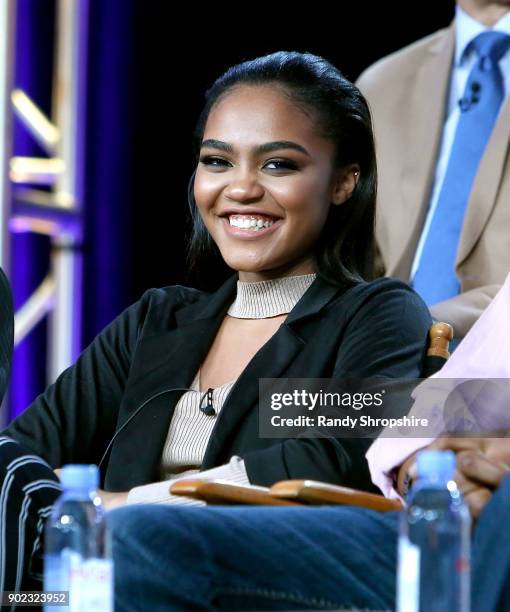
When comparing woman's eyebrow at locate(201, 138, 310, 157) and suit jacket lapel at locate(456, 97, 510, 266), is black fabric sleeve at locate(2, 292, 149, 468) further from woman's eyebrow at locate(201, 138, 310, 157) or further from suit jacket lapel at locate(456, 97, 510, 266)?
suit jacket lapel at locate(456, 97, 510, 266)

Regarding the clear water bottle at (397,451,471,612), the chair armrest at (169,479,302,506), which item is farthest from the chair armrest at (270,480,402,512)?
the clear water bottle at (397,451,471,612)

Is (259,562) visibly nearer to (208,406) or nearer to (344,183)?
(208,406)

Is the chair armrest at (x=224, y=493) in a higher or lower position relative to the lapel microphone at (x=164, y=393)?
higher

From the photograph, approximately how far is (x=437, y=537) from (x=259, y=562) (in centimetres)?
21

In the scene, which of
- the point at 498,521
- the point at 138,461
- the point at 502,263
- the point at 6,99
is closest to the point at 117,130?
the point at 6,99

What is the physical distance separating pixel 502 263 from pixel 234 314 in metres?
0.73

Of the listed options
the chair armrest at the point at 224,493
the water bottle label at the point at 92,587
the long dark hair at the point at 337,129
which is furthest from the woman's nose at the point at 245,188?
Answer: the water bottle label at the point at 92,587

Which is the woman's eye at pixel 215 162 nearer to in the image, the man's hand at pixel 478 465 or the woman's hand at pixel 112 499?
the woman's hand at pixel 112 499

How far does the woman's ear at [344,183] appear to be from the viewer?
2547 millimetres

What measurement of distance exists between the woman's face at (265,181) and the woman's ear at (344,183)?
0.13ft

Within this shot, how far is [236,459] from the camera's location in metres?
2.18

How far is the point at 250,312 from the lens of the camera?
2.50m

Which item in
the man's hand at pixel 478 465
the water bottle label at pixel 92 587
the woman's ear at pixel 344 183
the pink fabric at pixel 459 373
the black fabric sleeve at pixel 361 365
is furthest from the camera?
the woman's ear at pixel 344 183

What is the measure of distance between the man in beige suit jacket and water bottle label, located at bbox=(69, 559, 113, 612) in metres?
1.37
